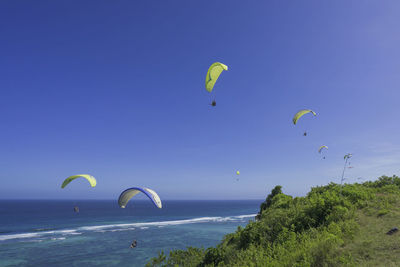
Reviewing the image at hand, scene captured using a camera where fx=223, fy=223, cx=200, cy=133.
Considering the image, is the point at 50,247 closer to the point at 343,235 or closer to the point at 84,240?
the point at 84,240

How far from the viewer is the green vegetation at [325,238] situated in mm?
8078

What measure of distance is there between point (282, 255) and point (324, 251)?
1.58m

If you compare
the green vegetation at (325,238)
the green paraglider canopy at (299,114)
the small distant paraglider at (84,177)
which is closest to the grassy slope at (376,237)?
the green vegetation at (325,238)

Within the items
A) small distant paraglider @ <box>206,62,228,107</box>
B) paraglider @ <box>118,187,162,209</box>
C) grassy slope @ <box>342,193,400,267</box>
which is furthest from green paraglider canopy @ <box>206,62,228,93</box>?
grassy slope @ <box>342,193,400,267</box>


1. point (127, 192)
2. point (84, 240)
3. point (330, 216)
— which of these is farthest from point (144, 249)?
point (330, 216)

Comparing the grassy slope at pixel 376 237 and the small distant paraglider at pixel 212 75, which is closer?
the grassy slope at pixel 376 237

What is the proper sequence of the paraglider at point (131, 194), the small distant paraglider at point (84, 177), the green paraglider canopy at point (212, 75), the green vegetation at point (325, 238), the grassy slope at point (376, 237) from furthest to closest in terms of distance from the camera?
the small distant paraglider at point (84, 177) < the green paraglider canopy at point (212, 75) < the paraglider at point (131, 194) < the green vegetation at point (325, 238) < the grassy slope at point (376, 237)

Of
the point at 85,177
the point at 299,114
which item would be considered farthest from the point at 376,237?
the point at 85,177

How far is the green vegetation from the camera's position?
26.5 feet

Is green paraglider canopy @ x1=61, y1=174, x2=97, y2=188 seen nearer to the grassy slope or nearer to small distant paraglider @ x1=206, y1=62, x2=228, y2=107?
small distant paraglider @ x1=206, y1=62, x2=228, y2=107

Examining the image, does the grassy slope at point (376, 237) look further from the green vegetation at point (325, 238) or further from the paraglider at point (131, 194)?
the paraglider at point (131, 194)

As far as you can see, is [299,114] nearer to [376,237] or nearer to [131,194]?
[376,237]

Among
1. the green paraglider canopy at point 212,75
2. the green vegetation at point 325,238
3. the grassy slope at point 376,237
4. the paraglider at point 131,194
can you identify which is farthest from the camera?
the green paraglider canopy at point 212,75

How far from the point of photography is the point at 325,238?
9289mm
